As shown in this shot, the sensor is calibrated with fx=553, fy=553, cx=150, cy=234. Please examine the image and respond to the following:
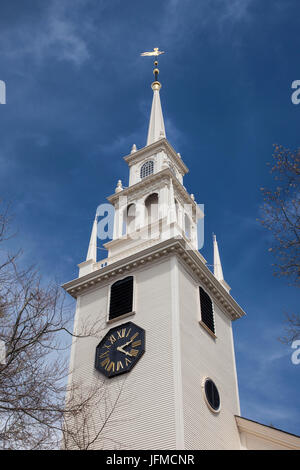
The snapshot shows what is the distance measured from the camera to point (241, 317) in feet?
98.0

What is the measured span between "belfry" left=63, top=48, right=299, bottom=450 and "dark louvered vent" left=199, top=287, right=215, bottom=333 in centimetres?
6

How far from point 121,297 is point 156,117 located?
17900mm

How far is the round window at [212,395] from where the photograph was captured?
22839 mm

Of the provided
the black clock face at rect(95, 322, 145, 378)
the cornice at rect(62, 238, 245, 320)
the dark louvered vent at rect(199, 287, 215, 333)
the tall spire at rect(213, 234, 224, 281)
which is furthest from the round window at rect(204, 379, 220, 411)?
the tall spire at rect(213, 234, 224, 281)

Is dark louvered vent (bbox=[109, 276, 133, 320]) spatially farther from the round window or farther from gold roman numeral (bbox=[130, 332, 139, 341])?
the round window

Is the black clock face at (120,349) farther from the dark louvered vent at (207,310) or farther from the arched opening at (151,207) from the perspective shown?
the arched opening at (151,207)

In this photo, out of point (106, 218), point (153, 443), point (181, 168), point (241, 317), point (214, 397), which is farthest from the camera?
point (181, 168)

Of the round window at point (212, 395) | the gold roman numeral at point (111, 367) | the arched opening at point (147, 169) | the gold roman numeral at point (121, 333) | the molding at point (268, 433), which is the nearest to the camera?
the molding at point (268, 433)

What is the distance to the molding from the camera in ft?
73.6

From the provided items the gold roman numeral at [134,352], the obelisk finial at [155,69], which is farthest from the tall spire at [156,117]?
the gold roman numeral at [134,352]

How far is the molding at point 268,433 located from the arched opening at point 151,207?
40.4ft
